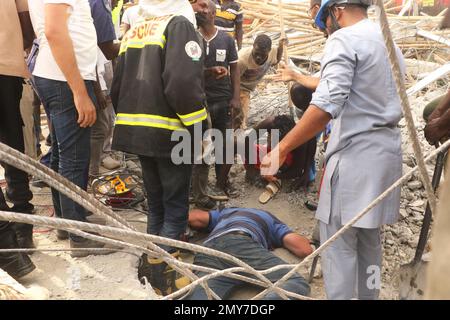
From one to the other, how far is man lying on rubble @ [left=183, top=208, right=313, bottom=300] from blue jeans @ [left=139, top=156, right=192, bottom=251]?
29cm

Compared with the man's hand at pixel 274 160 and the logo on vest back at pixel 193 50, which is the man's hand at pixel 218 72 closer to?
the logo on vest back at pixel 193 50

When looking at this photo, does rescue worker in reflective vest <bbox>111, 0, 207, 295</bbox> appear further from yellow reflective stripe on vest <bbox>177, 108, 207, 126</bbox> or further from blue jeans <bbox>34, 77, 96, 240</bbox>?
blue jeans <bbox>34, 77, 96, 240</bbox>

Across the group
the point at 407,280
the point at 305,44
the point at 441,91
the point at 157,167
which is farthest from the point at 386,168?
the point at 305,44

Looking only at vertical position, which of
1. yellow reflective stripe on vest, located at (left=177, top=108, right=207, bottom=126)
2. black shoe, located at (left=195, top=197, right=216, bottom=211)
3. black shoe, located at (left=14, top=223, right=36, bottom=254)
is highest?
yellow reflective stripe on vest, located at (left=177, top=108, right=207, bottom=126)

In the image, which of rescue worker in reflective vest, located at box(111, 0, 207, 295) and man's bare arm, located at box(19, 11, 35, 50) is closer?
rescue worker in reflective vest, located at box(111, 0, 207, 295)

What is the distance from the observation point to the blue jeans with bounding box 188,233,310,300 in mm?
2391

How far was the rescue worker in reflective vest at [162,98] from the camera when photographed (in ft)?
7.09

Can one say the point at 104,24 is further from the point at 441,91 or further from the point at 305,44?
the point at 305,44

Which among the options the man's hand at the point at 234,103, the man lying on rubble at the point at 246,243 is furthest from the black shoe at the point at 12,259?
the man's hand at the point at 234,103

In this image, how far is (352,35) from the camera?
175 cm

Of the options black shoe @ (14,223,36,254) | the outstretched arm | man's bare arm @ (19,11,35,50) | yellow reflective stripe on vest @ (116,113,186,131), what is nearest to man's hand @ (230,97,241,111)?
the outstretched arm

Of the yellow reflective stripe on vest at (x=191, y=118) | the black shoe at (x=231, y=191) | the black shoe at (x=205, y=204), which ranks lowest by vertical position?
the black shoe at (x=231, y=191)

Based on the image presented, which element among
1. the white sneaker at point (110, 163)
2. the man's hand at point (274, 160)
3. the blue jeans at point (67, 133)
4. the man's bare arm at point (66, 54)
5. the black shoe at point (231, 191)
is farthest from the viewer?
the white sneaker at point (110, 163)

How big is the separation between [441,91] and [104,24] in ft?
11.9
